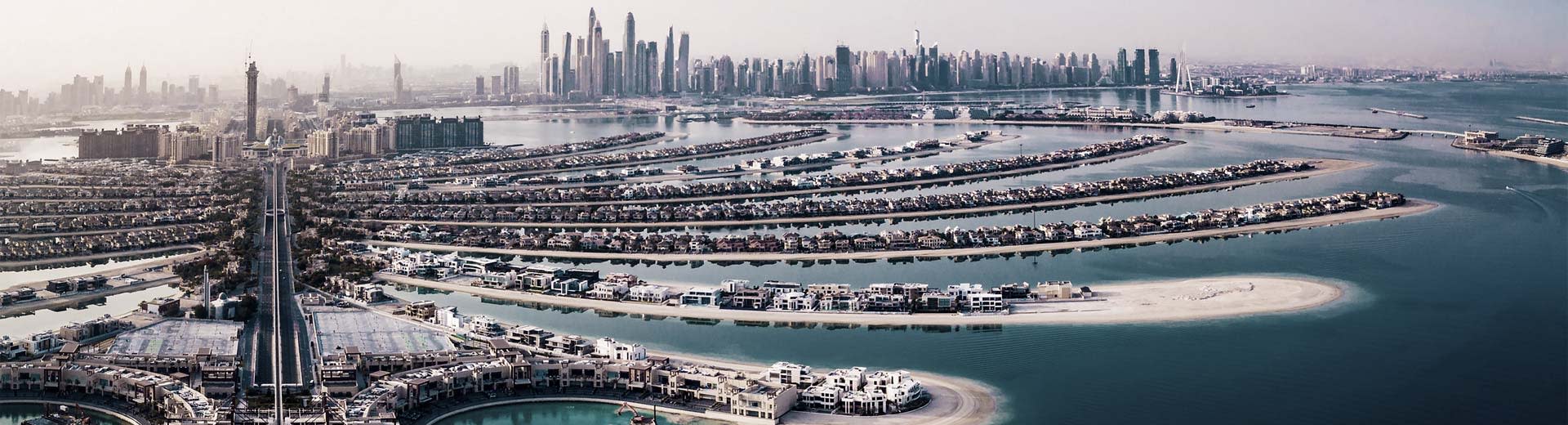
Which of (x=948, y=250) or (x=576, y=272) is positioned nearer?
(x=576, y=272)

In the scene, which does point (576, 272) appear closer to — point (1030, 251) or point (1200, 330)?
point (1030, 251)

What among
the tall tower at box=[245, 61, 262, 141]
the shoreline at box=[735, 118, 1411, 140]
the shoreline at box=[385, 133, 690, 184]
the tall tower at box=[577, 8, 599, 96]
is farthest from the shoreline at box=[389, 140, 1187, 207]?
the tall tower at box=[577, 8, 599, 96]

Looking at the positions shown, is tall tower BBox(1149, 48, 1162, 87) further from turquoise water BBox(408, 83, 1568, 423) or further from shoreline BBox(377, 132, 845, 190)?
turquoise water BBox(408, 83, 1568, 423)

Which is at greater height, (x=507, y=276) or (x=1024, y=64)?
(x=1024, y=64)

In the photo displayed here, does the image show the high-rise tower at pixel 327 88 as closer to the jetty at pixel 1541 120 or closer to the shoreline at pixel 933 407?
the shoreline at pixel 933 407

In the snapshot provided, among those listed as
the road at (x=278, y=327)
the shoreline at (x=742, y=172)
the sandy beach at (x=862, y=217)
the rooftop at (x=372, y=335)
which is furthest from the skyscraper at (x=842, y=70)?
the rooftop at (x=372, y=335)

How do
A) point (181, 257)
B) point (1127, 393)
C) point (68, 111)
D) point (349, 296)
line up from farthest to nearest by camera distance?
point (68, 111) → point (181, 257) → point (349, 296) → point (1127, 393)

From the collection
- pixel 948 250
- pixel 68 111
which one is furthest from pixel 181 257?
pixel 68 111
